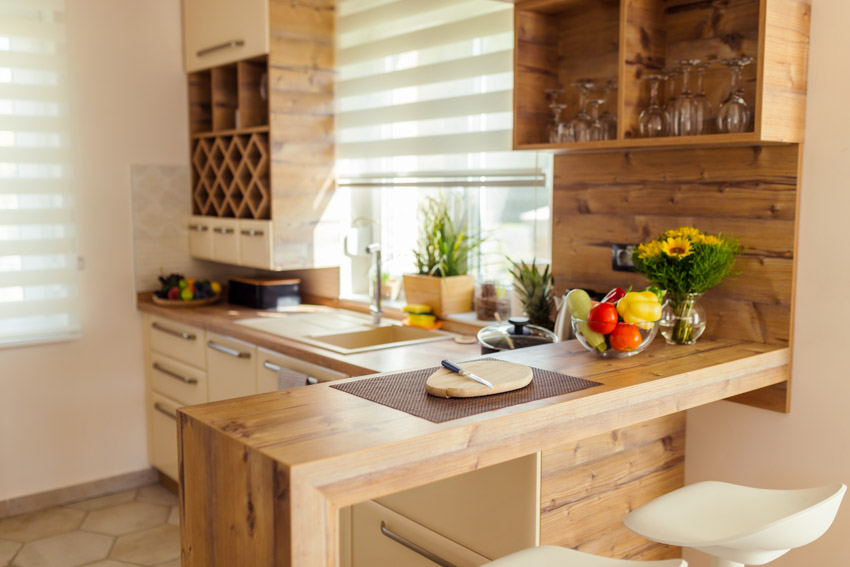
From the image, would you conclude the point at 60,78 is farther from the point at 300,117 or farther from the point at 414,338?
the point at 414,338

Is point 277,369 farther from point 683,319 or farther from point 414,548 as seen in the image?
point 683,319

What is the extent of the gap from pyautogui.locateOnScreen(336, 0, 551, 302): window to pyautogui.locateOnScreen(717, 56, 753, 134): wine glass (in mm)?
Answer: 900

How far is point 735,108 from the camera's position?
6.46ft

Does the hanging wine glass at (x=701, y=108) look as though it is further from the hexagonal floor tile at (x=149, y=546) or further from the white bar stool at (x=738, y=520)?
the hexagonal floor tile at (x=149, y=546)

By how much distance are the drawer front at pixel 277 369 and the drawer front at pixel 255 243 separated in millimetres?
620

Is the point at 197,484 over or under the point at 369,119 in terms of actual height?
under

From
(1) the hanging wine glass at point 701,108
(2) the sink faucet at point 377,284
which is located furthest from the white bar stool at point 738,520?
(2) the sink faucet at point 377,284

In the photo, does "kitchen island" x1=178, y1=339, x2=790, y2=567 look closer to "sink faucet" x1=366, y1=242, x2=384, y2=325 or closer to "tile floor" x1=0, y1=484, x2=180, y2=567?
"sink faucet" x1=366, y1=242, x2=384, y2=325

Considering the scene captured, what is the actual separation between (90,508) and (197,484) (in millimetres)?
2607

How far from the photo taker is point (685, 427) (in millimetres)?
2398

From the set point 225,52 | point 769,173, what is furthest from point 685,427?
point 225,52

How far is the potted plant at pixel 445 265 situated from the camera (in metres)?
3.16

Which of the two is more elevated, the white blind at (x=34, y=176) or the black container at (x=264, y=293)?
the white blind at (x=34, y=176)

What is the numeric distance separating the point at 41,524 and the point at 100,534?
33 centimetres
